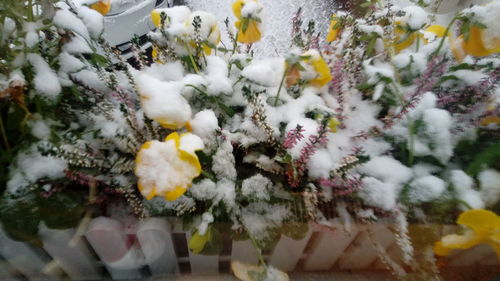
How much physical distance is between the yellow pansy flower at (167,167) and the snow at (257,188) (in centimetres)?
21

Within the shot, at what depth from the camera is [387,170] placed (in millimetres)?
790

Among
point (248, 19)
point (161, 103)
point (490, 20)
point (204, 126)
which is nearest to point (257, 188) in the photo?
point (204, 126)

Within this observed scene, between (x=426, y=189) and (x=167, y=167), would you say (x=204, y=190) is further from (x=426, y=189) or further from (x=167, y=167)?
(x=426, y=189)

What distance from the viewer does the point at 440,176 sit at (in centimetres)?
78

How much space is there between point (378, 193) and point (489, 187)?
0.25 metres

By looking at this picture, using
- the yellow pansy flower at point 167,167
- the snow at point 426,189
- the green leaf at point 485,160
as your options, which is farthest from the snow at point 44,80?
the green leaf at point 485,160

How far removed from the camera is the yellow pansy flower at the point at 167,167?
591 millimetres

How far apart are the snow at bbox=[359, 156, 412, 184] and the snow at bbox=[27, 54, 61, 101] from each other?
0.77m

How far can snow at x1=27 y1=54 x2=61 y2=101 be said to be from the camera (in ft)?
2.14

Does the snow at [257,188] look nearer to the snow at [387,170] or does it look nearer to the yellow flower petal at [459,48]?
the snow at [387,170]

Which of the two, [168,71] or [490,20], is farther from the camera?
[168,71]

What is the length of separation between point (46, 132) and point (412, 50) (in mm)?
1074

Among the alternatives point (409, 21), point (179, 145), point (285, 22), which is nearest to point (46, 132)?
point (179, 145)

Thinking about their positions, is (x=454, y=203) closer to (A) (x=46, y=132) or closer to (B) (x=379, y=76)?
(B) (x=379, y=76)
